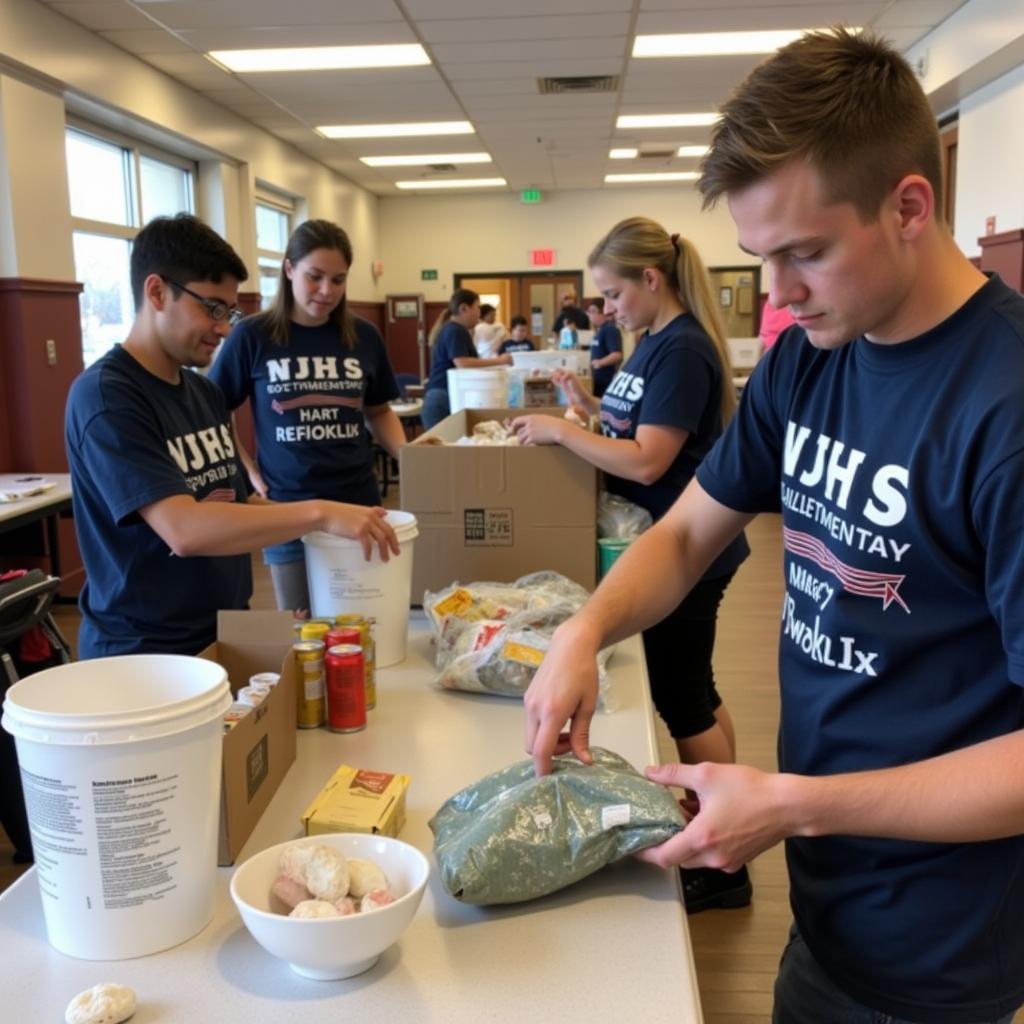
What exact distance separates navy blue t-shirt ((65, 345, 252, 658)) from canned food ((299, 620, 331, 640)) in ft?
0.80

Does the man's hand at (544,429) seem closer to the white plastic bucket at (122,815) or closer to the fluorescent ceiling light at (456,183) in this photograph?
the white plastic bucket at (122,815)

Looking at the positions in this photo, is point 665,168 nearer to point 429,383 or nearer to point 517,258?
point 517,258

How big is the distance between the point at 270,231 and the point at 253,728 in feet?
29.9

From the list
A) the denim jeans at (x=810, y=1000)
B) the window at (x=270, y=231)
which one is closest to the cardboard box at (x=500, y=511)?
the denim jeans at (x=810, y=1000)

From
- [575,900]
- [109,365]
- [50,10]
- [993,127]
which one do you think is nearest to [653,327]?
[109,365]

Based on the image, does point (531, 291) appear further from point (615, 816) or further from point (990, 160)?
point (615, 816)

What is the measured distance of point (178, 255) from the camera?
65.2 inches

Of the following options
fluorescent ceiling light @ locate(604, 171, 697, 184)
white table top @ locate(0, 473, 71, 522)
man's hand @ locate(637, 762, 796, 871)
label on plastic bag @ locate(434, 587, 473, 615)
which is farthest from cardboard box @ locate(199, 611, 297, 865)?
fluorescent ceiling light @ locate(604, 171, 697, 184)

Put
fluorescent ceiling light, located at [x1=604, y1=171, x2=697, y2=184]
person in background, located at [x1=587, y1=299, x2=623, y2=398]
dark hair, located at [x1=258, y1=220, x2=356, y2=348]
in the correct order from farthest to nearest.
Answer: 1. fluorescent ceiling light, located at [x1=604, y1=171, x2=697, y2=184]
2. person in background, located at [x1=587, y1=299, x2=623, y2=398]
3. dark hair, located at [x1=258, y1=220, x2=356, y2=348]

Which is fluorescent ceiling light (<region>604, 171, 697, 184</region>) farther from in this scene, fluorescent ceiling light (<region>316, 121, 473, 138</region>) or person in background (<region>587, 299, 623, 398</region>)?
fluorescent ceiling light (<region>316, 121, 473, 138</region>)

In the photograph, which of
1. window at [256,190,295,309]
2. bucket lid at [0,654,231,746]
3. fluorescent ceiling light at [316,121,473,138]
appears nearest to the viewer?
bucket lid at [0,654,231,746]

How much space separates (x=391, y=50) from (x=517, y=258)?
23.4 feet

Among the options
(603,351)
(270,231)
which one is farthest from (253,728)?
(270,231)

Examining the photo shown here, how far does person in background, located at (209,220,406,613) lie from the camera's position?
8.08ft
